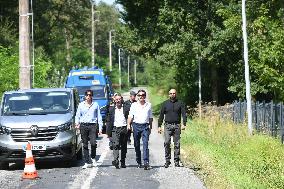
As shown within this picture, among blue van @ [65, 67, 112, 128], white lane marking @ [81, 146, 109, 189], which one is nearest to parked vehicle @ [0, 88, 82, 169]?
white lane marking @ [81, 146, 109, 189]

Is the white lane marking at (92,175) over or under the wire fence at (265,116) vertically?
under

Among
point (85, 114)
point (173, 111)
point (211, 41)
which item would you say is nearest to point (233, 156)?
point (173, 111)

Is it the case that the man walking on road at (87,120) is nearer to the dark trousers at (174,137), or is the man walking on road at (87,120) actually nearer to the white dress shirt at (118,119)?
the white dress shirt at (118,119)

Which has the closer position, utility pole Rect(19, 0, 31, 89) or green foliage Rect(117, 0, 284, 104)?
utility pole Rect(19, 0, 31, 89)

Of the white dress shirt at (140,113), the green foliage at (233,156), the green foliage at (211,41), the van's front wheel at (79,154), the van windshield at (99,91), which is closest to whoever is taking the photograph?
the green foliage at (233,156)

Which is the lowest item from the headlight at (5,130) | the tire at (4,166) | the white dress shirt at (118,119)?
the tire at (4,166)

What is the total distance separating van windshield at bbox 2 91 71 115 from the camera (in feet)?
52.9

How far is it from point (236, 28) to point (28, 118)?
15.4 meters

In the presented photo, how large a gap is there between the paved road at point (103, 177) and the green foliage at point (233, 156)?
0.63 m

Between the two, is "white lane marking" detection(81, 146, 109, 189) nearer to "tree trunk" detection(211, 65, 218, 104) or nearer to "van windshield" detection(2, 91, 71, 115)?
"van windshield" detection(2, 91, 71, 115)

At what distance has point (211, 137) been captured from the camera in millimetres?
22766

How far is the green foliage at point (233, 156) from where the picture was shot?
1285 cm

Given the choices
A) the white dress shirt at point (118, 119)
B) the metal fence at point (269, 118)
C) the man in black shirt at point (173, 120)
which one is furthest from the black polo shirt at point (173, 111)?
the metal fence at point (269, 118)

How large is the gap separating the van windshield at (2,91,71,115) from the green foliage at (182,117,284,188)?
3.76 m
